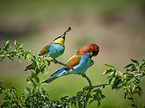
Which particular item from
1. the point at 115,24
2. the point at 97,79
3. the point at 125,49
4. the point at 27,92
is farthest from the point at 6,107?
the point at 115,24

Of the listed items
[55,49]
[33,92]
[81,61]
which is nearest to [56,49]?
[55,49]

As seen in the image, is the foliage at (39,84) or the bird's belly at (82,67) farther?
the bird's belly at (82,67)

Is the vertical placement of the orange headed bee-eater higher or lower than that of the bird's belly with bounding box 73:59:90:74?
higher

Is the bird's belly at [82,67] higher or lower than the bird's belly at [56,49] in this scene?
lower

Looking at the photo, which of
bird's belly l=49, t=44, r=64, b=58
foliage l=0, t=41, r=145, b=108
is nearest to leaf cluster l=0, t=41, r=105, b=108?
foliage l=0, t=41, r=145, b=108

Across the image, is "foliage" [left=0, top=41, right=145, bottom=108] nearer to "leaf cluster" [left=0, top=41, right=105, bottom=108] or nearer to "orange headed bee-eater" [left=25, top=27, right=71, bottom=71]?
"leaf cluster" [left=0, top=41, right=105, bottom=108]

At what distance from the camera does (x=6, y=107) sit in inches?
27.4

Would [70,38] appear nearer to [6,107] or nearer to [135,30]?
[135,30]

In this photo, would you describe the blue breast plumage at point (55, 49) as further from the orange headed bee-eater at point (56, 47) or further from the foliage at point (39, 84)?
the foliage at point (39, 84)

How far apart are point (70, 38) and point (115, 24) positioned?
23.2 inches

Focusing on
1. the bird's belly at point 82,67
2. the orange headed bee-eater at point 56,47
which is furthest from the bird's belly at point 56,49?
the bird's belly at point 82,67

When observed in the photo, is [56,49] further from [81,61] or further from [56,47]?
[81,61]

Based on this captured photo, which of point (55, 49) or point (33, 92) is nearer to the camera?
point (33, 92)

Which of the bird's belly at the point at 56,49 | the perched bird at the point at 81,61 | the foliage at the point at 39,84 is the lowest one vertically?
the foliage at the point at 39,84
